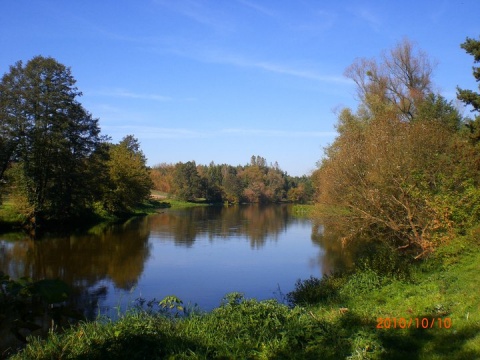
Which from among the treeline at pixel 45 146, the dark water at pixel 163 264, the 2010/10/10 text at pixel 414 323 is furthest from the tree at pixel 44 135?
the 2010/10/10 text at pixel 414 323

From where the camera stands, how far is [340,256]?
67.5ft

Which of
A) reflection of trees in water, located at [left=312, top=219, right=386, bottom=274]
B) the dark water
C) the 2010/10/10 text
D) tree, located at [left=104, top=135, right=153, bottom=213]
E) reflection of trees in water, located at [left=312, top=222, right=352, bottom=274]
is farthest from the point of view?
tree, located at [left=104, top=135, right=153, bottom=213]

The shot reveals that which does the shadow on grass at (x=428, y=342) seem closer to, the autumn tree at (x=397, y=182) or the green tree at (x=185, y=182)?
the autumn tree at (x=397, y=182)

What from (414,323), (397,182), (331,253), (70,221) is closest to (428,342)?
(414,323)

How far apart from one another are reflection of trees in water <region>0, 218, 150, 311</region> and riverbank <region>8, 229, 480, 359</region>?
17.7 ft

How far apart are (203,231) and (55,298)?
29.0m

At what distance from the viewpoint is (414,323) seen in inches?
274

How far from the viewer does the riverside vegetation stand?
574cm

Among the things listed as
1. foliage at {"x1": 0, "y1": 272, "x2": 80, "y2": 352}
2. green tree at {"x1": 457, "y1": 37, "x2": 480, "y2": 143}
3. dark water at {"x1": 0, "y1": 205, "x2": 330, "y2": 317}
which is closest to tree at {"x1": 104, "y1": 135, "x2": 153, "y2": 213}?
dark water at {"x1": 0, "y1": 205, "x2": 330, "y2": 317}

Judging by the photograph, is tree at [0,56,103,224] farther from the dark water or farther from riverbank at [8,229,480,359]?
riverbank at [8,229,480,359]

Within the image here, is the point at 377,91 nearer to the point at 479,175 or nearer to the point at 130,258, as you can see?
the point at 479,175

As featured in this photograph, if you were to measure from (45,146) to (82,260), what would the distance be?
1403 cm

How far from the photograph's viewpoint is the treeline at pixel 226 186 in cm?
8356

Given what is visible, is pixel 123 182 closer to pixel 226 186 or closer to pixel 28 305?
pixel 28 305
